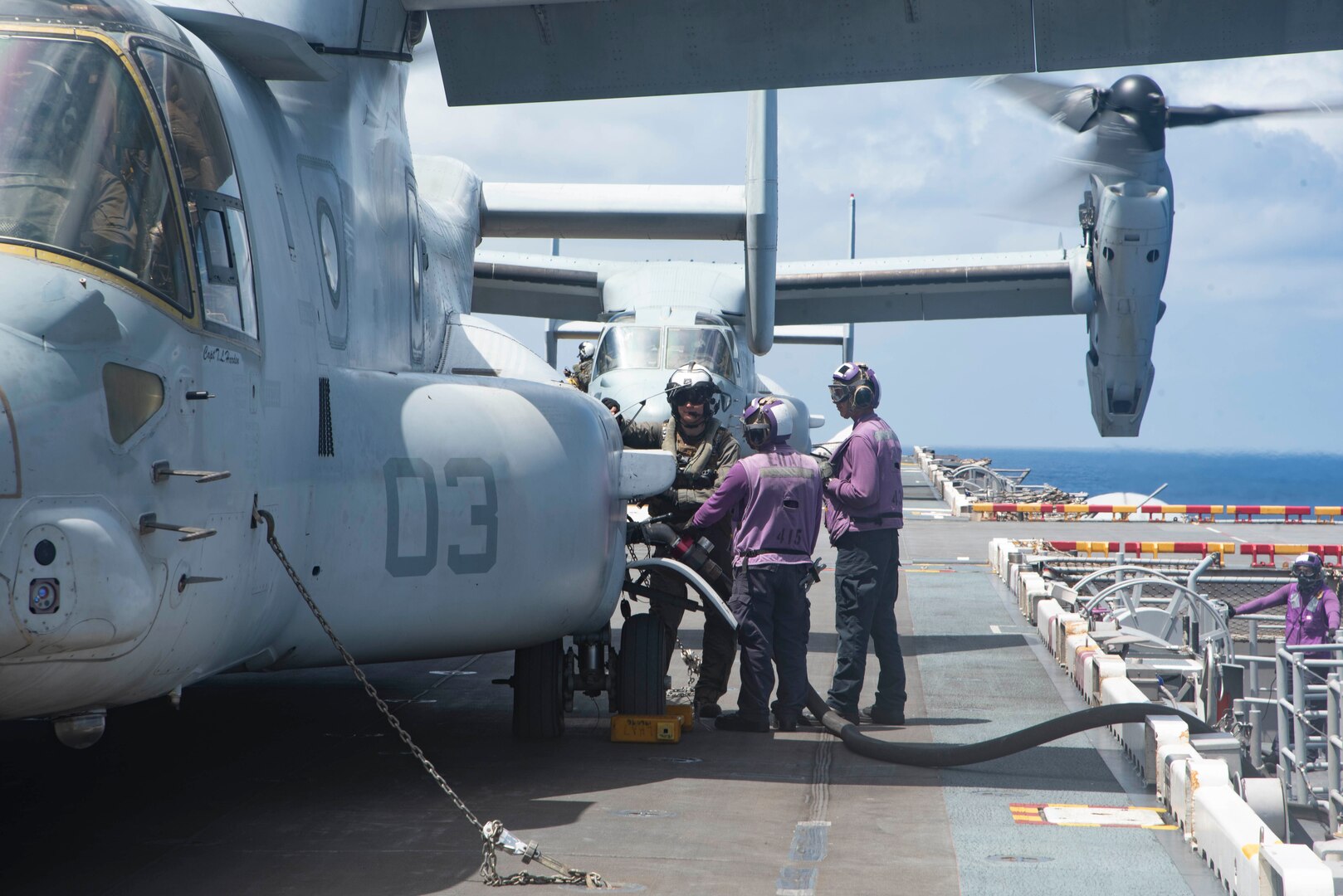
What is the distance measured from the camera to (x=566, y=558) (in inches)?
253

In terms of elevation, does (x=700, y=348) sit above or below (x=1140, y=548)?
above

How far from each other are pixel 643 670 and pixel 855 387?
231 centimetres

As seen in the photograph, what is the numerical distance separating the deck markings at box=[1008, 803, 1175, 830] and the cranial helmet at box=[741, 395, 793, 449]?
105 inches

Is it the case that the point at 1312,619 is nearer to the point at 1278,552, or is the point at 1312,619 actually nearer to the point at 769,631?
the point at 769,631

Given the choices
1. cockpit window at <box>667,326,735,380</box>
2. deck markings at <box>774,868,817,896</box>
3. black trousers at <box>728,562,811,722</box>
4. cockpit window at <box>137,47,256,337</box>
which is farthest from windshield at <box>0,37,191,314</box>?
cockpit window at <box>667,326,735,380</box>

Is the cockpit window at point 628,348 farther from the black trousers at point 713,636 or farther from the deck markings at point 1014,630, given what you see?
the black trousers at point 713,636

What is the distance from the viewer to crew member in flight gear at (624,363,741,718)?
8219 millimetres

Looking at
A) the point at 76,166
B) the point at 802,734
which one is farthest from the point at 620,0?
the point at 802,734

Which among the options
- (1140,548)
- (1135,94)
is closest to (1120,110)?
(1135,94)

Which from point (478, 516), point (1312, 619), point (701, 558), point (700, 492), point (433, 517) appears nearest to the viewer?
point (433, 517)

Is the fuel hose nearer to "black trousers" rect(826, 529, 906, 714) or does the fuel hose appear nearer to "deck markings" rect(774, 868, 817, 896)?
"black trousers" rect(826, 529, 906, 714)

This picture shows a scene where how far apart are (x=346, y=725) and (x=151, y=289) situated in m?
4.19

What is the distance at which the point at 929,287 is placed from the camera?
26750 mm

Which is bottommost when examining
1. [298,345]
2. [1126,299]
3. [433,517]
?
[433,517]
